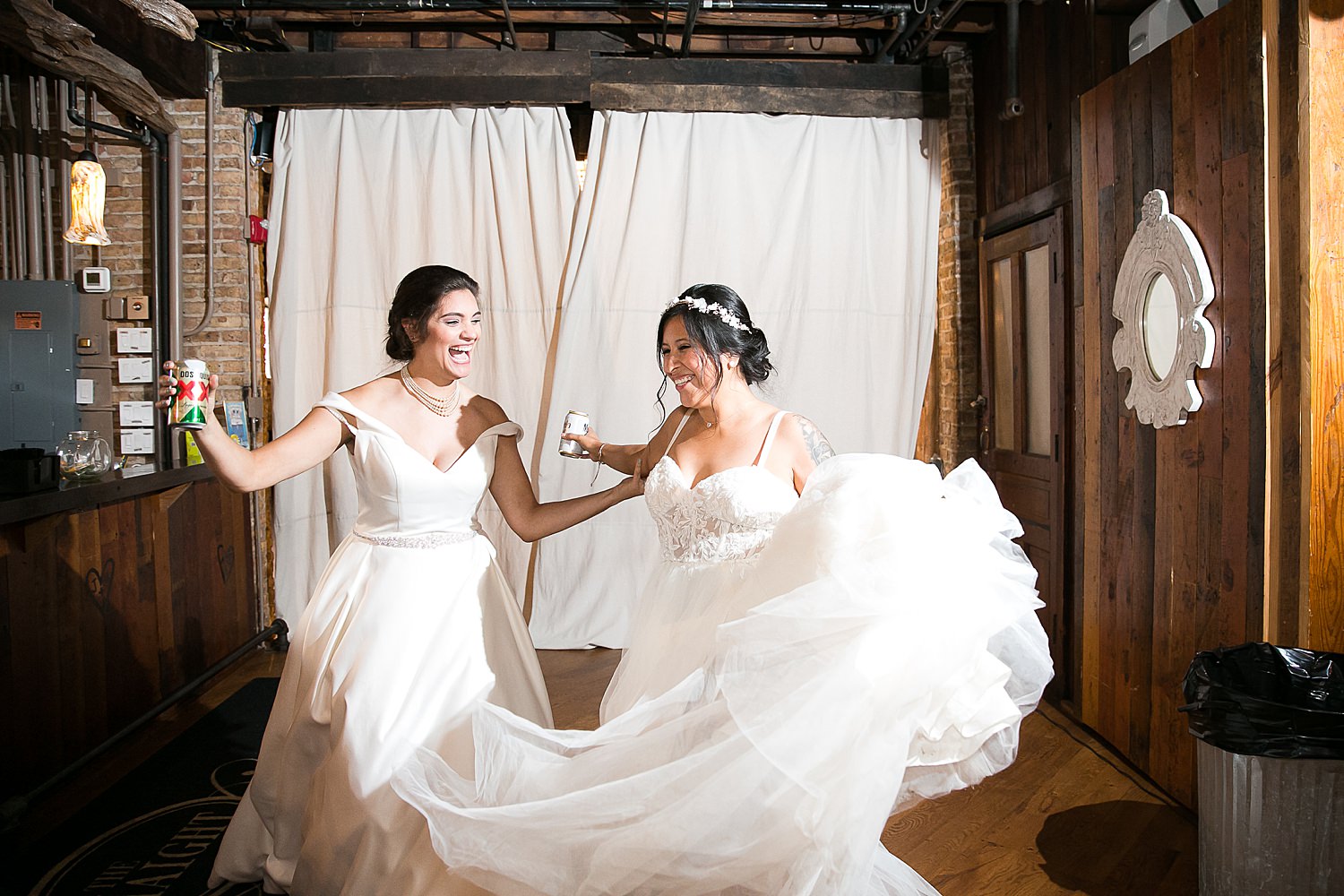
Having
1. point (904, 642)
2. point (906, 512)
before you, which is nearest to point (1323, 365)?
point (906, 512)

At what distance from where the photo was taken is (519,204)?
511cm

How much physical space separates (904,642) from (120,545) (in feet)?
10.7

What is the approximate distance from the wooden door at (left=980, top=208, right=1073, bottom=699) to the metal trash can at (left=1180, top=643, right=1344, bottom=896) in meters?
1.68

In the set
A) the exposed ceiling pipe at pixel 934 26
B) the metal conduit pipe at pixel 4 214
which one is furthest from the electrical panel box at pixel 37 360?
the exposed ceiling pipe at pixel 934 26

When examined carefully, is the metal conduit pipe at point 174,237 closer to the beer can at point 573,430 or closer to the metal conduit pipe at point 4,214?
the metal conduit pipe at point 4,214

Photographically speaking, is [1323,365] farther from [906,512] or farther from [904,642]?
[904,642]

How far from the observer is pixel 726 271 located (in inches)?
204

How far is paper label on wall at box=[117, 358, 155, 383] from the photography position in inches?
192

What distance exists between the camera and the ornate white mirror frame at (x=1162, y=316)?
9.55 ft

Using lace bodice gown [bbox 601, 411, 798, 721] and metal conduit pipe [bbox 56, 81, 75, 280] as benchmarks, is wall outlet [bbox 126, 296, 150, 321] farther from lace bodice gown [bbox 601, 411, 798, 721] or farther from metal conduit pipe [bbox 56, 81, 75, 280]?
lace bodice gown [bbox 601, 411, 798, 721]

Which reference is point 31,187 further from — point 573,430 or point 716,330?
point 716,330

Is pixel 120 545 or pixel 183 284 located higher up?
pixel 183 284

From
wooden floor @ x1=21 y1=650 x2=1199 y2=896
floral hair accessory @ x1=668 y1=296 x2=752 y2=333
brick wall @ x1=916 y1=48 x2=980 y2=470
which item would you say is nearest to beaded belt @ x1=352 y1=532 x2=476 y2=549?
floral hair accessory @ x1=668 y1=296 x2=752 y2=333

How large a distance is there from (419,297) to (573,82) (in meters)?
2.93
